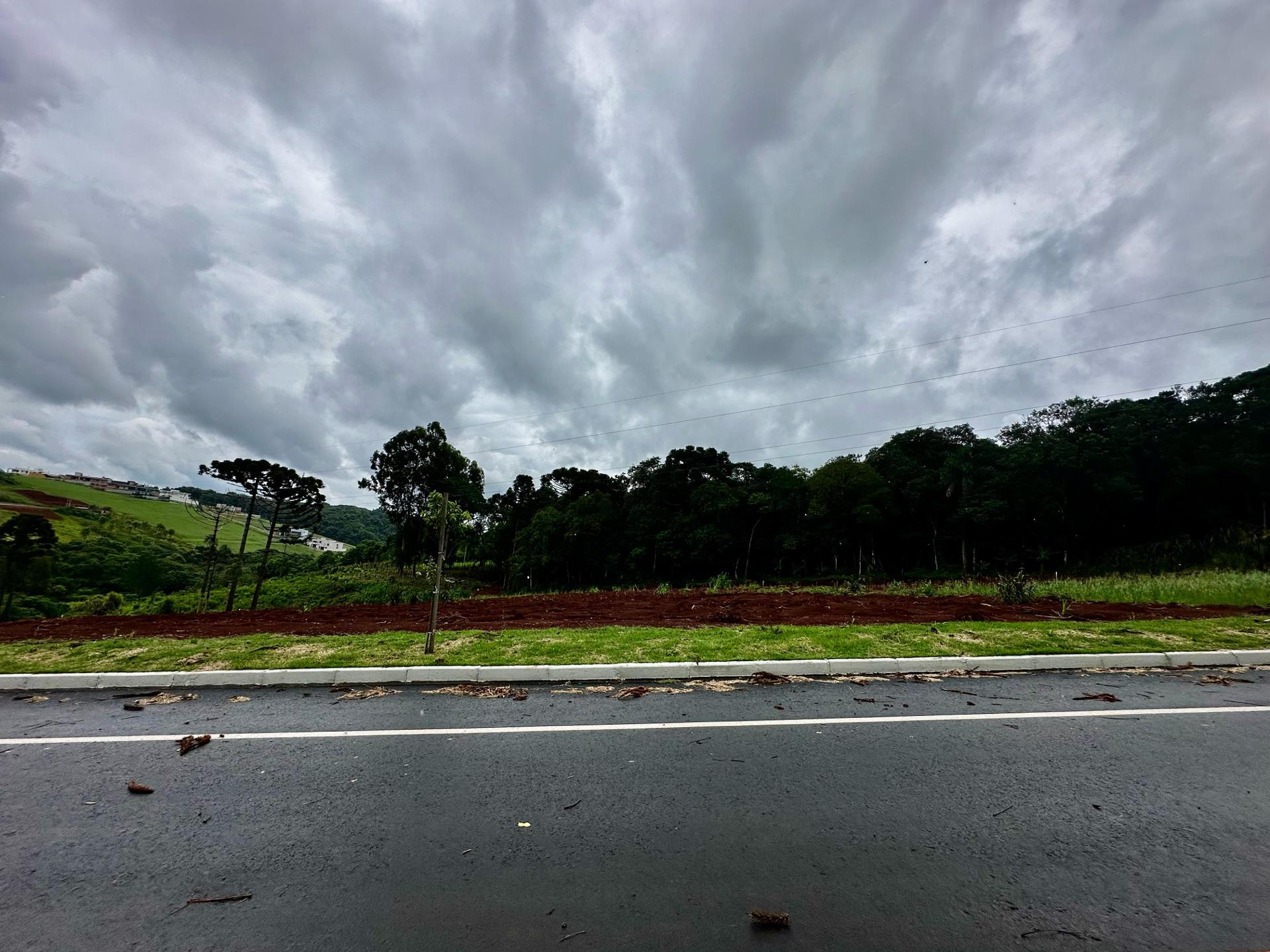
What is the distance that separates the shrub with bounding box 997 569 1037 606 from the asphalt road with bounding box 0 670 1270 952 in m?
10.1

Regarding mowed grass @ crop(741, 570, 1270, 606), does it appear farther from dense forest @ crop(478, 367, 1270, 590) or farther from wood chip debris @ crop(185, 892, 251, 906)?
wood chip debris @ crop(185, 892, 251, 906)

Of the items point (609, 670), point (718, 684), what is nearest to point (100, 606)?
point (609, 670)

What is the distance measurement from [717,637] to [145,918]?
796 centimetres

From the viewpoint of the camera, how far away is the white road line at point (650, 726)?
5199mm

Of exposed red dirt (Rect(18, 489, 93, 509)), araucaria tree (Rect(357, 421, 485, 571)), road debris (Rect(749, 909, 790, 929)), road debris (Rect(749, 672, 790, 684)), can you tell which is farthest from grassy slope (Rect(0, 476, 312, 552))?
road debris (Rect(749, 909, 790, 929))

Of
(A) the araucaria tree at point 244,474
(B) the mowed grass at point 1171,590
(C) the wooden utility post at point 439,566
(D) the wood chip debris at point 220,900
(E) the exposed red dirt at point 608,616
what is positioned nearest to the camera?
(D) the wood chip debris at point 220,900

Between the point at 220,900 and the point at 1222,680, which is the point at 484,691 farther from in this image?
the point at 1222,680

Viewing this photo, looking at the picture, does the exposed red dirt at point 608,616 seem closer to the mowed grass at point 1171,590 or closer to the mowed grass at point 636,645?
the mowed grass at point 636,645

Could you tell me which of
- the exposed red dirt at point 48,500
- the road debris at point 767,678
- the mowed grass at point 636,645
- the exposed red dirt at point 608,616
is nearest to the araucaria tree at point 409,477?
the exposed red dirt at point 608,616

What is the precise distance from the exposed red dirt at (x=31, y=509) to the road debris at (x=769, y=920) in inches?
3003

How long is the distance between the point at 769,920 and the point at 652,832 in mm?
1016

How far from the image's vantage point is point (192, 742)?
5.10 m

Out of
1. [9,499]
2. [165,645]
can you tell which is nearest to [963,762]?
[165,645]

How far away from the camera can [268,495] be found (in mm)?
27438
